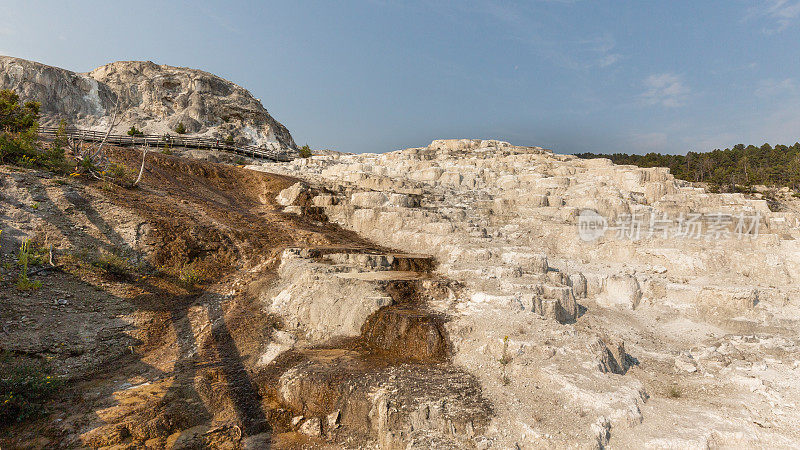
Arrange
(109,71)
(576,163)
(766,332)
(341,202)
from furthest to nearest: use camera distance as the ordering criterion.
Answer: (109,71) < (576,163) < (341,202) < (766,332)

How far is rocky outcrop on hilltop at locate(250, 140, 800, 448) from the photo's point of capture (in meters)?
6.44

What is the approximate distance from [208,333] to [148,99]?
137ft

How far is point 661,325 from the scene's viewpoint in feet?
41.0

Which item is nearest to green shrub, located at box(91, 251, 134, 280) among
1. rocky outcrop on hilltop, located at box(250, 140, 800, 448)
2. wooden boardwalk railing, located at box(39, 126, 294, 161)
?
rocky outcrop on hilltop, located at box(250, 140, 800, 448)

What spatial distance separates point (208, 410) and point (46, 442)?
2.37m

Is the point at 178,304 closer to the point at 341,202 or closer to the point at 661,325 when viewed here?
the point at 341,202

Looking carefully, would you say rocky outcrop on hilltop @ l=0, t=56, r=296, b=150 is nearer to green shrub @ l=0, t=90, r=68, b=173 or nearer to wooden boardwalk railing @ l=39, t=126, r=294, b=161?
wooden boardwalk railing @ l=39, t=126, r=294, b=161

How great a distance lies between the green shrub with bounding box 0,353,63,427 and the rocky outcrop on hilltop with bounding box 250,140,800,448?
5.36 m

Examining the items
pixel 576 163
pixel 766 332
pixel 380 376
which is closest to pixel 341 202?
pixel 380 376

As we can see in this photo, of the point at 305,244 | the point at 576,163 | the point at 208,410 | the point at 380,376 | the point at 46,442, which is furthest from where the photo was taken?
the point at 576,163

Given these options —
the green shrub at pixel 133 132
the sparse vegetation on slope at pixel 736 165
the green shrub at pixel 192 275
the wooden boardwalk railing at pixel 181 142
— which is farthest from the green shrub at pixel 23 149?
the sparse vegetation on slope at pixel 736 165

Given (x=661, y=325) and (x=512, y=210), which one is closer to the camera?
(x=661, y=325)

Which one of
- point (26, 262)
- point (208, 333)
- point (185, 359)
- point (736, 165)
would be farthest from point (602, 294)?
point (736, 165)

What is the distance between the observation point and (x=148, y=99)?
130 ft
